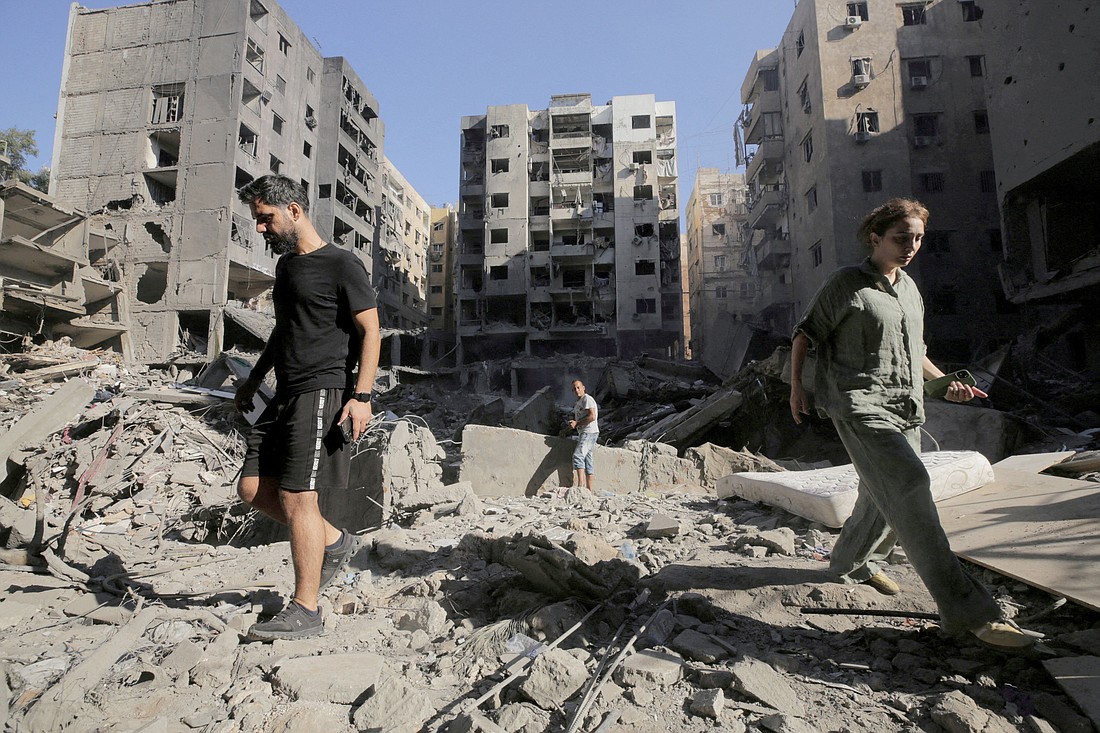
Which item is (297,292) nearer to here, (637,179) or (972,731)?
(972,731)

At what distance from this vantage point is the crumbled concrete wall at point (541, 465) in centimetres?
678

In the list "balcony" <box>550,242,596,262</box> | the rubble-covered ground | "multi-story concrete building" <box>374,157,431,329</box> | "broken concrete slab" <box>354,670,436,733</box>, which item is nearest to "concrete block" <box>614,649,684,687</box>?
the rubble-covered ground

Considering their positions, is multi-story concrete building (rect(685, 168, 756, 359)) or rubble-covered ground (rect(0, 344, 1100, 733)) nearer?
rubble-covered ground (rect(0, 344, 1100, 733))

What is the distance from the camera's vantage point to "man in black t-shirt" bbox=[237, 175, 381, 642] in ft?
7.55

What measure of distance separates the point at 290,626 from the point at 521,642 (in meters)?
0.95

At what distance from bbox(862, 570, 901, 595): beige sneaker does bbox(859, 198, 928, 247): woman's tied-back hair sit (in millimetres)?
1567

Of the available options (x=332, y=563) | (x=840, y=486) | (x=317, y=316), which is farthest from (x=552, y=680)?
(x=840, y=486)

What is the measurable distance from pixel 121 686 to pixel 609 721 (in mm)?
1704

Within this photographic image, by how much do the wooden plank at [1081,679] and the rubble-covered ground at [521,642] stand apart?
0.05 m

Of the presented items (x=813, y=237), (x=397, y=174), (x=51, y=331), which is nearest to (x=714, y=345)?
(x=813, y=237)

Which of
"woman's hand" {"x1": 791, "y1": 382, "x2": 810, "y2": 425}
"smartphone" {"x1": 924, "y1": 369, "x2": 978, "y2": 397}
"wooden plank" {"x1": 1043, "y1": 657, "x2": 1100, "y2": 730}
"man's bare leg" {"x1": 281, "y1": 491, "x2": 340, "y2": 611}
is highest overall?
"smartphone" {"x1": 924, "y1": 369, "x2": 978, "y2": 397}

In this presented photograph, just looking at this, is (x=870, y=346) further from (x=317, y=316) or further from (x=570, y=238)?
(x=570, y=238)

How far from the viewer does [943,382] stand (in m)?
2.36

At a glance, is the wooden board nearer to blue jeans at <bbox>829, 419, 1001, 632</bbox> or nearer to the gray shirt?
blue jeans at <bbox>829, 419, 1001, 632</bbox>
